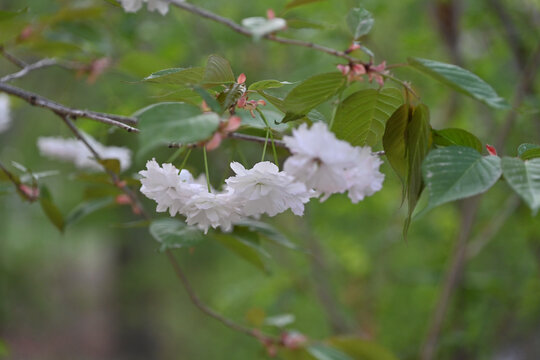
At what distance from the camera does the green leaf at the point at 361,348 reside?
1137 millimetres

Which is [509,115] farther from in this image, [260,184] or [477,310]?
[260,184]

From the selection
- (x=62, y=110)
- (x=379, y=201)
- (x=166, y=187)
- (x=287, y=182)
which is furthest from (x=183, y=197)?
(x=379, y=201)

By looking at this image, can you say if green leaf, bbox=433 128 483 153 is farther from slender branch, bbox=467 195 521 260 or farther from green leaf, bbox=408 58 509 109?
slender branch, bbox=467 195 521 260

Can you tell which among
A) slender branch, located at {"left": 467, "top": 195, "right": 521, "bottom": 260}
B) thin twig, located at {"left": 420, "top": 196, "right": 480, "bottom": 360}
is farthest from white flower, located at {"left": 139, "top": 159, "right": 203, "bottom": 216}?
slender branch, located at {"left": 467, "top": 195, "right": 521, "bottom": 260}

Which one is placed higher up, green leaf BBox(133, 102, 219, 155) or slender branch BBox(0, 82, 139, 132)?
green leaf BBox(133, 102, 219, 155)

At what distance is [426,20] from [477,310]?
1.19 metres

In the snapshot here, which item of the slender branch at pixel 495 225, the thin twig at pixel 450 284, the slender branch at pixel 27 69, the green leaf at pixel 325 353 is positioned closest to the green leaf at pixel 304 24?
the slender branch at pixel 27 69

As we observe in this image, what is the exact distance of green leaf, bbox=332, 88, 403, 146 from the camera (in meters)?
0.55

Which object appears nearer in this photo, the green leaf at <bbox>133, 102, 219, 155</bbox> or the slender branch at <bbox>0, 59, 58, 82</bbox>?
the green leaf at <bbox>133, 102, 219, 155</bbox>

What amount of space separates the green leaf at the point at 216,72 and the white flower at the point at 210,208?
126mm

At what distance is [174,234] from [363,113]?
1.09 feet

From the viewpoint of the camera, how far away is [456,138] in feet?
1.83

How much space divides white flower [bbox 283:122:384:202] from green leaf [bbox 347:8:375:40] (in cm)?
17

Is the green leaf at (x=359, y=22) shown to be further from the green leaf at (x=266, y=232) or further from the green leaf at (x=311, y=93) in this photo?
the green leaf at (x=266, y=232)
